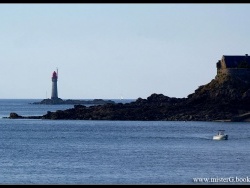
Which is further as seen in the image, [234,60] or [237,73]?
[234,60]

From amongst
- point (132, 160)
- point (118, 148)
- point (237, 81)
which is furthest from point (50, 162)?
point (237, 81)

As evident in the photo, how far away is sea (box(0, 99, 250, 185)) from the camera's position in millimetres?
30211

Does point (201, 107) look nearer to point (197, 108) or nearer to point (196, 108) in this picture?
point (197, 108)

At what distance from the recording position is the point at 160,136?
6906 cm

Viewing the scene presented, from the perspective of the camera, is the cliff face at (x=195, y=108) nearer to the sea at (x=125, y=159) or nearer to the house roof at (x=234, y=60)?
the house roof at (x=234, y=60)

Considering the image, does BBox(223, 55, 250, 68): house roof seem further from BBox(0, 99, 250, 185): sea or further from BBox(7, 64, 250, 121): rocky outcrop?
BBox(0, 99, 250, 185): sea

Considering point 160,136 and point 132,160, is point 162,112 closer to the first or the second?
point 160,136

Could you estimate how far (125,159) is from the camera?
137 ft

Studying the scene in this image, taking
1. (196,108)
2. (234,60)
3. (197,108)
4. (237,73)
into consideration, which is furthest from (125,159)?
(234,60)

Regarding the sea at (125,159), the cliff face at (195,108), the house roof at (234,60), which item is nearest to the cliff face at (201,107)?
the cliff face at (195,108)

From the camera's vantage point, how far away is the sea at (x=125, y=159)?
30211 millimetres

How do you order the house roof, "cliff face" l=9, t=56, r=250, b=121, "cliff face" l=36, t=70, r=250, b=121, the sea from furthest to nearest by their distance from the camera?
1. the house roof
2. "cliff face" l=36, t=70, r=250, b=121
3. "cliff face" l=9, t=56, r=250, b=121
4. the sea

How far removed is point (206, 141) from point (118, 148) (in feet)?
40.2

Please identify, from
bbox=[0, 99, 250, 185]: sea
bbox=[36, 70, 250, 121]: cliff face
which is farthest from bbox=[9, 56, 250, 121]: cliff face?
bbox=[0, 99, 250, 185]: sea
